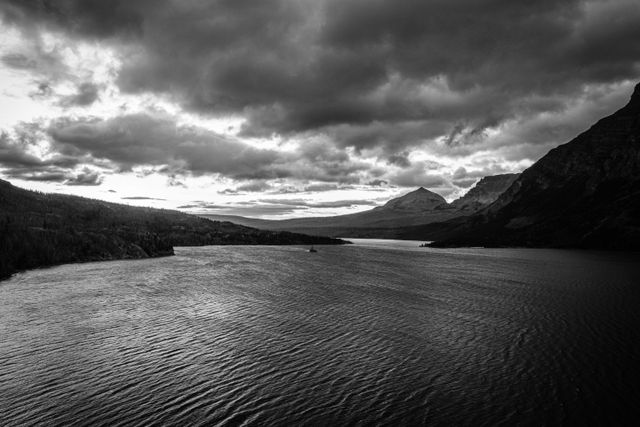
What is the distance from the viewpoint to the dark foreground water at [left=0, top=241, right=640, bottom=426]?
79.7 feet

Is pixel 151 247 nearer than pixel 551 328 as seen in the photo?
No

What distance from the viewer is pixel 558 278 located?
96.8m

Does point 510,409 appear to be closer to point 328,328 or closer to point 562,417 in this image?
point 562,417

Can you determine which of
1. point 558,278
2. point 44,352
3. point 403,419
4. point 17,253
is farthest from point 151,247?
point 403,419

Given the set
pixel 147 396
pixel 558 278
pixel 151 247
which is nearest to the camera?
pixel 147 396

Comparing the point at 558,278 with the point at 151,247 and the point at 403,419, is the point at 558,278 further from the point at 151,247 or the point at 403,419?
the point at 151,247

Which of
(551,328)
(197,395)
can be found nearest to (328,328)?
(197,395)

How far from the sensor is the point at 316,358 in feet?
114

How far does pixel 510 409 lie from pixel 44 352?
40.3 meters

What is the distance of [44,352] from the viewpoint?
115 feet

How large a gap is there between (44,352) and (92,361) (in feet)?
20.2

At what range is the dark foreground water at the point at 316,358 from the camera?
24.3m

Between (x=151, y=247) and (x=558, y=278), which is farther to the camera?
(x=151, y=247)

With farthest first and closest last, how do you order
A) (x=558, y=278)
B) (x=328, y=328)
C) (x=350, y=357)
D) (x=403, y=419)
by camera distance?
1. (x=558, y=278)
2. (x=328, y=328)
3. (x=350, y=357)
4. (x=403, y=419)
